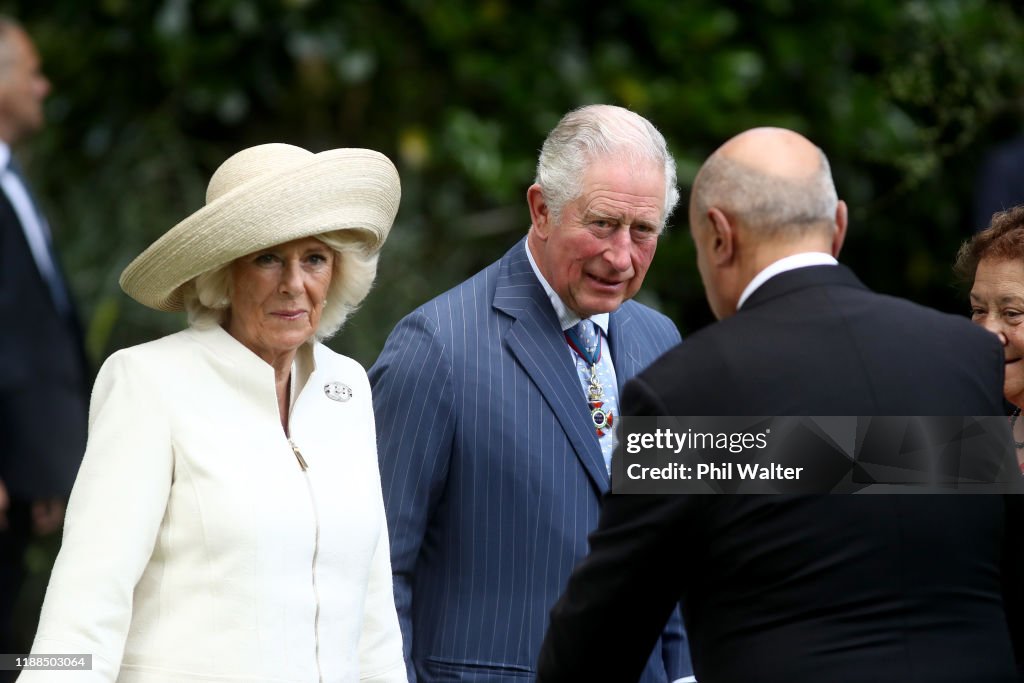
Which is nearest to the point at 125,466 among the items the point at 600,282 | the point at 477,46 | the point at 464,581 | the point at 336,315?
the point at 336,315

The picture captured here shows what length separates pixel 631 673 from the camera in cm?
247

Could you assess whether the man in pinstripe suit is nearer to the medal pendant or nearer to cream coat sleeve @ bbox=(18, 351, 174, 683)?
the medal pendant

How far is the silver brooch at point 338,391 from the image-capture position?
9.68 feet

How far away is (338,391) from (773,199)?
3.29ft

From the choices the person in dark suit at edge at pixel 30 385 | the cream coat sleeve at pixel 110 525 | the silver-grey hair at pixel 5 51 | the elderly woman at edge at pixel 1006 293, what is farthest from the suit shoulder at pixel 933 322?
the silver-grey hair at pixel 5 51

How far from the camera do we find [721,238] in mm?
2418

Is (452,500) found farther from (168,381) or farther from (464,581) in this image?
(168,381)

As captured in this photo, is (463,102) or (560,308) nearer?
(560,308)

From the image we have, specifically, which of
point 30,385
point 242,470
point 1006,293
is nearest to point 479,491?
point 242,470

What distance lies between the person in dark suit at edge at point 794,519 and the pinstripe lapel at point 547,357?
68 centimetres

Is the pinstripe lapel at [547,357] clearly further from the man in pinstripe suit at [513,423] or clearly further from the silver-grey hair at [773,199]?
the silver-grey hair at [773,199]

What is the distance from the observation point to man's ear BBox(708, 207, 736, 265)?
7.89 ft

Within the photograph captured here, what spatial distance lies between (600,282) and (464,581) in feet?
2.19

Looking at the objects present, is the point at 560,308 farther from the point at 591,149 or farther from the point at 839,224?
the point at 839,224
